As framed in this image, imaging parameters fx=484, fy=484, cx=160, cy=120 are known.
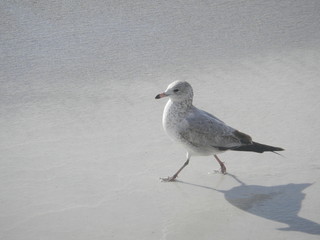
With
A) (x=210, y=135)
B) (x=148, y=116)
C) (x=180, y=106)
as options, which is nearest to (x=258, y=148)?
(x=210, y=135)

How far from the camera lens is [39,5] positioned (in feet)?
24.2

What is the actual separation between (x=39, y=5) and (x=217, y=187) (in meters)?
4.37

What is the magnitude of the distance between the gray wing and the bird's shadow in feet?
1.20

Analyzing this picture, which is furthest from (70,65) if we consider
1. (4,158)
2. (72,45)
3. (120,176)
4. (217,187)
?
(217,187)

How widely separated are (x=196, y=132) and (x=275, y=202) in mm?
1024

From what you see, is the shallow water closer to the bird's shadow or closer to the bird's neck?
the bird's shadow

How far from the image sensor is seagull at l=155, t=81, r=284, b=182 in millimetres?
4734

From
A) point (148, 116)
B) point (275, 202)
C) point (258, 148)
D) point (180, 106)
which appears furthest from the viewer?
point (148, 116)

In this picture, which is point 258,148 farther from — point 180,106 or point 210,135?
point 180,106

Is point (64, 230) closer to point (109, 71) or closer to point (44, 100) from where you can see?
point (44, 100)

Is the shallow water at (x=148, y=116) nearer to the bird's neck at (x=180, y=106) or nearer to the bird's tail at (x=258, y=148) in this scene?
the bird's tail at (x=258, y=148)

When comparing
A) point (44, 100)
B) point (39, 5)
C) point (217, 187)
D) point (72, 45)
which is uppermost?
point (39, 5)

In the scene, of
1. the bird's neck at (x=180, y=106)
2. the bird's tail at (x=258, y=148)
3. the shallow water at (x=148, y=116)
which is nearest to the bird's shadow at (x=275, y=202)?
the shallow water at (x=148, y=116)

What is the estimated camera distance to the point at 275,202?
13.9ft
